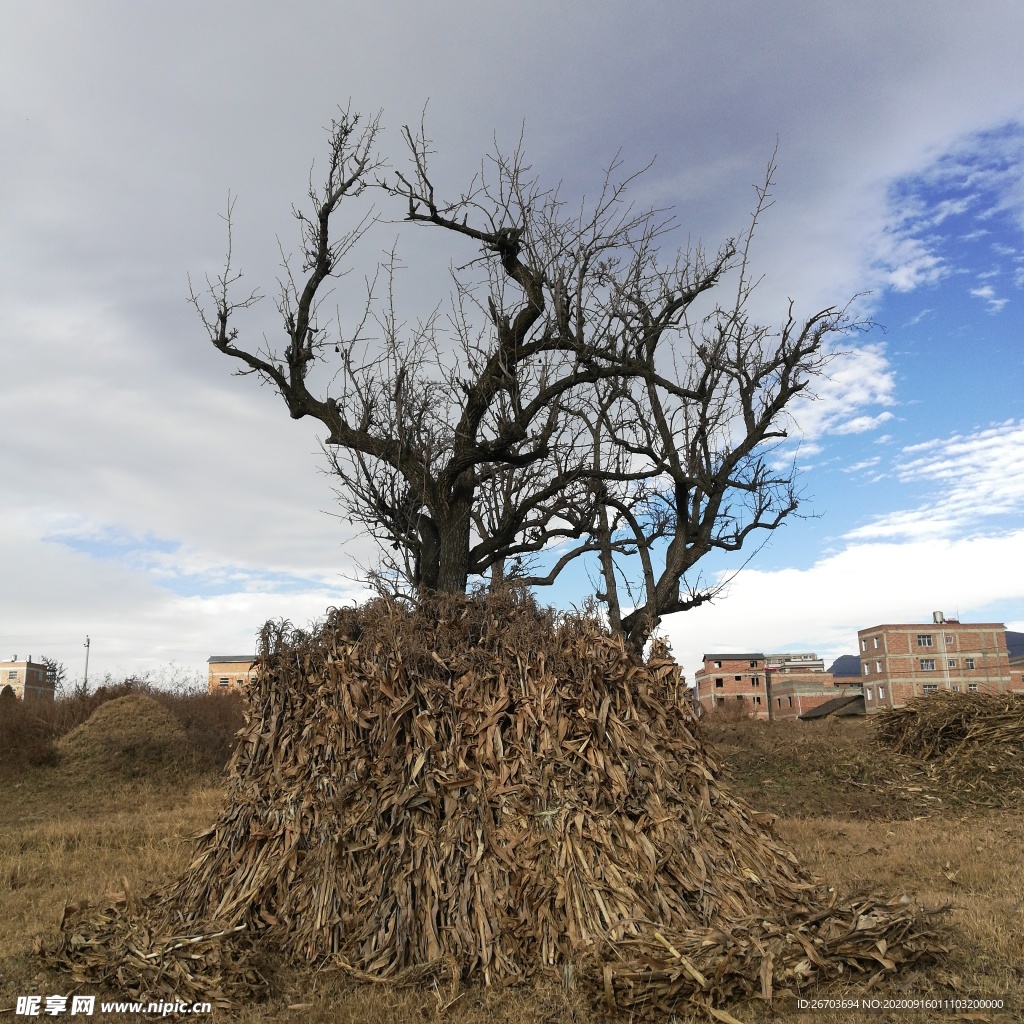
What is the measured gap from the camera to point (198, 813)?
1495cm

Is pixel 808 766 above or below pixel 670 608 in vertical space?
below

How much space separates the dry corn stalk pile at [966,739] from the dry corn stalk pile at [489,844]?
10695mm

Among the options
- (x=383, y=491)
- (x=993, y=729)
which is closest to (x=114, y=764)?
(x=383, y=491)

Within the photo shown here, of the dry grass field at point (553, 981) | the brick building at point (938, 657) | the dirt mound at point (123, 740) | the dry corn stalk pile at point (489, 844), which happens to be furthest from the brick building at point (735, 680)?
the dry corn stalk pile at point (489, 844)

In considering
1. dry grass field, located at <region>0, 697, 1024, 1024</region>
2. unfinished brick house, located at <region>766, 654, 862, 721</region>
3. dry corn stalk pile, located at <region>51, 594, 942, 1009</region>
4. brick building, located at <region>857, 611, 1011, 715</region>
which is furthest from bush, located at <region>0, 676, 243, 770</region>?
brick building, located at <region>857, 611, 1011, 715</region>

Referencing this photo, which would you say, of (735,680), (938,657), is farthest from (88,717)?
(938,657)

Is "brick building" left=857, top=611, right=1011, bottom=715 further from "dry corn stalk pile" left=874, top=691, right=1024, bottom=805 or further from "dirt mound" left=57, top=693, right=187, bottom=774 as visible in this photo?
"dirt mound" left=57, top=693, right=187, bottom=774

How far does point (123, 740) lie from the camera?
794 inches

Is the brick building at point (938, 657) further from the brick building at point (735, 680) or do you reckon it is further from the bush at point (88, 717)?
the bush at point (88, 717)

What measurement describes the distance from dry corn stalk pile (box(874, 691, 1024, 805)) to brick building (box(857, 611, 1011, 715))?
6411 centimetres

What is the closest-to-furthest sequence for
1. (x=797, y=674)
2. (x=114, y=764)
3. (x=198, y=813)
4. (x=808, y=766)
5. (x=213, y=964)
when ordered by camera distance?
(x=213, y=964), (x=198, y=813), (x=808, y=766), (x=114, y=764), (x=797, y=674)

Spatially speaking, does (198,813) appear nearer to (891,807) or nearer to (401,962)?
(401,962)

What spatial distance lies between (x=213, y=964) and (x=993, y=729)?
16.3m

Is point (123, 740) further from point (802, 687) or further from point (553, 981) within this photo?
point (802, 687)
